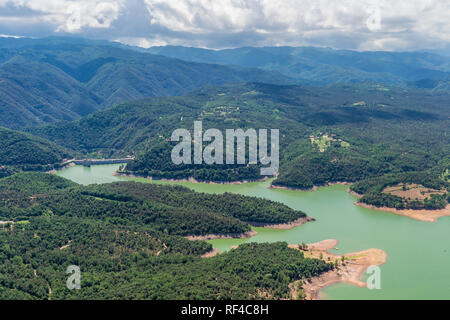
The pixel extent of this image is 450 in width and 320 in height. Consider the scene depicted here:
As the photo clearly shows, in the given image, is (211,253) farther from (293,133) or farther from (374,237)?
(293,133)

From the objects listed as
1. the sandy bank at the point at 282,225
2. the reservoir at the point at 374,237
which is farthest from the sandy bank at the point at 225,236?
the sandy bank at the point at 282,225

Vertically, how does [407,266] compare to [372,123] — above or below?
below

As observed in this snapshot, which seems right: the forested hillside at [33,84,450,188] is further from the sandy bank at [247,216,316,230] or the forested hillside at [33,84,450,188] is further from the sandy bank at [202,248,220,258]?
the sandy bank at [202,248,220,258]

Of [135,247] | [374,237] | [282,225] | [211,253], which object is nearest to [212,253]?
[211,253]

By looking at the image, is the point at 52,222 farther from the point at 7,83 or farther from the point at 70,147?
the point at 7,83

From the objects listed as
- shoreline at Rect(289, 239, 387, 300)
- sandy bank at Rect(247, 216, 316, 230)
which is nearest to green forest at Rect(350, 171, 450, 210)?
sandy bank at Rect(247, 216, 316, 230)

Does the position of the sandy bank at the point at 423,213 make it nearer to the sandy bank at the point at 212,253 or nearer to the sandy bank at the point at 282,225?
the sandy bank at the point at 282,225

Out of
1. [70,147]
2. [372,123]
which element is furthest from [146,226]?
[372,123]
